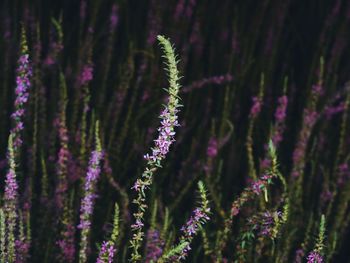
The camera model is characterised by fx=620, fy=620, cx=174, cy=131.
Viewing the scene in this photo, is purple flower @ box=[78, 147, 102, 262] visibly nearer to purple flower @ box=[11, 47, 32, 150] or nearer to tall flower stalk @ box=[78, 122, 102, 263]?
tall flower stalk @ box=[78, 122, 102, 263]

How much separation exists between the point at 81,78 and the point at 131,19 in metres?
0.62

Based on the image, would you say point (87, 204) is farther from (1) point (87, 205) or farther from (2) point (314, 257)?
(2) point (314, 257)

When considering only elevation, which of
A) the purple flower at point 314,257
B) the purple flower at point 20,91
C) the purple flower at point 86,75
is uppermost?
the purple flower at point 86,75

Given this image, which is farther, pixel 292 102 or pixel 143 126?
pixel 292 102

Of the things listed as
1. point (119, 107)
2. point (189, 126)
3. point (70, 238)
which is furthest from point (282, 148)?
point (70, 238)

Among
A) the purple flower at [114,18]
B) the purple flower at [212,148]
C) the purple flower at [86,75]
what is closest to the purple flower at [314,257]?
the purple flower at [212,148]

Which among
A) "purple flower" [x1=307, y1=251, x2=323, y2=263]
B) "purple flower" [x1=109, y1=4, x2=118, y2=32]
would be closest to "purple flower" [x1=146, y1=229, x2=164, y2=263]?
"purple flower" [x1=307, y1=251, x2=323, y2=263]

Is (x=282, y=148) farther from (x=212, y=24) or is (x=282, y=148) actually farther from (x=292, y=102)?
(x=212, y=24)

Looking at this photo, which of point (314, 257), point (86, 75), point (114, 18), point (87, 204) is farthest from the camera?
point (114, 18)

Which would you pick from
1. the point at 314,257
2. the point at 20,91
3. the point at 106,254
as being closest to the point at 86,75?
the point at 20,91

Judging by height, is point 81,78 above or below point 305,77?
below

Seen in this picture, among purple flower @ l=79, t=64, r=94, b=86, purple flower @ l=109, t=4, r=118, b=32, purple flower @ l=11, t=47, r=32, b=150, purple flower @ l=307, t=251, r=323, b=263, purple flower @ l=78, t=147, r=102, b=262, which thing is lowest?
purple flower @ l=307, t=251, r=323, b=263

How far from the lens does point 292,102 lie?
2154 mm

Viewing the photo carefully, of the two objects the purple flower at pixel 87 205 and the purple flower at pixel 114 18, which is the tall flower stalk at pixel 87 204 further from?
the purple flower at pixel 114 18
